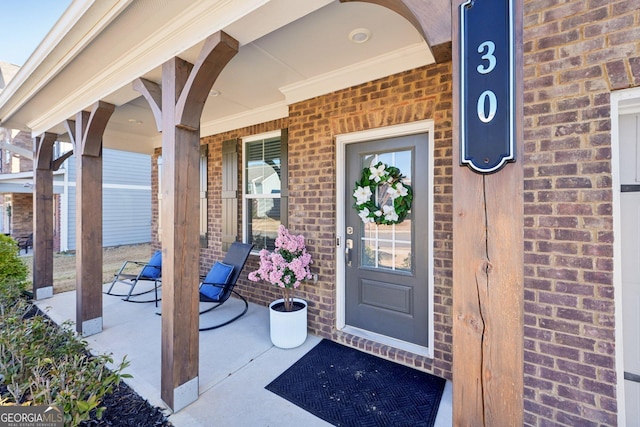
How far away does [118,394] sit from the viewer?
2.16m

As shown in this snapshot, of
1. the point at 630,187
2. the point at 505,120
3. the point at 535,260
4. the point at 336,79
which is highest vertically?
the point at 336,79

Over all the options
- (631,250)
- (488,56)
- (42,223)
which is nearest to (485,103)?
(488,56)

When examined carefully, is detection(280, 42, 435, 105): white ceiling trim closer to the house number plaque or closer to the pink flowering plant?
the house number plaque

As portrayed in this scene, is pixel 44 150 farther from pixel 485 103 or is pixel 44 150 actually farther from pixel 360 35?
pixel 485 103

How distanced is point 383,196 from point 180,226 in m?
1.84

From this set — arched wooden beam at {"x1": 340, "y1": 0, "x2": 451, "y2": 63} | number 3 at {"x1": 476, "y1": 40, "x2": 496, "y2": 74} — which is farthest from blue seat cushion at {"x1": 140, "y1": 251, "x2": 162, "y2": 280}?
number 3 at {"x1": 476, "y1": 40, "x2": 496, "y2": 74}

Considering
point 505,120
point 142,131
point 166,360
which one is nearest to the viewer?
point 505,120

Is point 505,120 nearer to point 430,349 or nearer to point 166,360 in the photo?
point 430,349

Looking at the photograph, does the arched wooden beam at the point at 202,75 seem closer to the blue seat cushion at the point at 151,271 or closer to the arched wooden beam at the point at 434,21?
the arched wooden beam at the point at 434,21

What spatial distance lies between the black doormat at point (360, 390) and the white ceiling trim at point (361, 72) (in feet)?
8.65

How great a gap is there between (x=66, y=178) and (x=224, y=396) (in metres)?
11.2

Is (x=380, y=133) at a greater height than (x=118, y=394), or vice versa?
(x=380, y=133)

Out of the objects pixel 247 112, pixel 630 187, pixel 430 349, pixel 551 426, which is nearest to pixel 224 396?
pixel 430 349

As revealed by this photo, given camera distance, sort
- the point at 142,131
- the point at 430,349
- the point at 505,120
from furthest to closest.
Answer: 1. the point at 142,131
2. the point at 430,349
3. the point at 505,120
